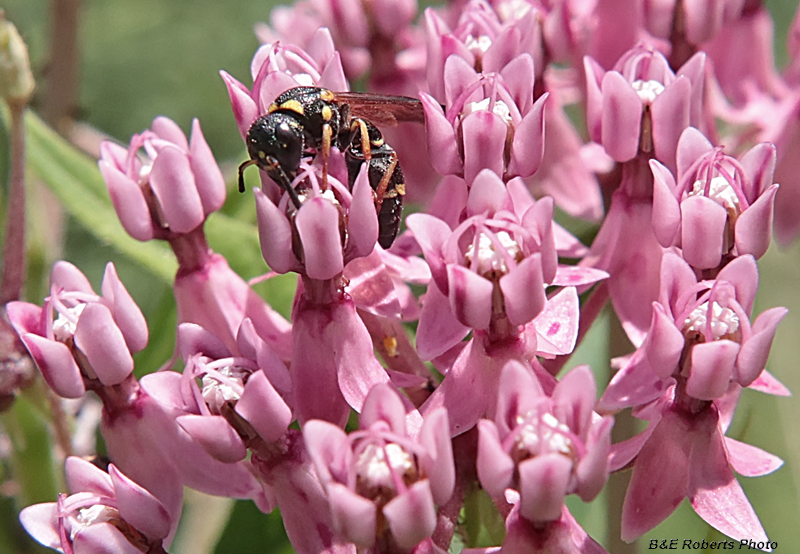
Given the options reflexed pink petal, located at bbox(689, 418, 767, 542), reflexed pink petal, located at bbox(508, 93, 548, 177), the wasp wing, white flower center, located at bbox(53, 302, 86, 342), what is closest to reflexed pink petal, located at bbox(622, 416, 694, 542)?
reflexed pink petal, located at bbox(689, 418, 767, 542)

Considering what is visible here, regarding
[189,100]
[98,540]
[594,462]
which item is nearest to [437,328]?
[594,462]

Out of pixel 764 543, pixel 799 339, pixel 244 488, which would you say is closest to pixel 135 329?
pixel 244 488

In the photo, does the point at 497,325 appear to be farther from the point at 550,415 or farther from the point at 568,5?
the point at 568,5

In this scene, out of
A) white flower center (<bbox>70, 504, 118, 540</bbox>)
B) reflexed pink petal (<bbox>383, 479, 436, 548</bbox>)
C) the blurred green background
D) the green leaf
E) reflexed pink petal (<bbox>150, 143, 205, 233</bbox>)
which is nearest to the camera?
reflexed pink petal (<bbox>383, 479, 436, 548</bbox>)

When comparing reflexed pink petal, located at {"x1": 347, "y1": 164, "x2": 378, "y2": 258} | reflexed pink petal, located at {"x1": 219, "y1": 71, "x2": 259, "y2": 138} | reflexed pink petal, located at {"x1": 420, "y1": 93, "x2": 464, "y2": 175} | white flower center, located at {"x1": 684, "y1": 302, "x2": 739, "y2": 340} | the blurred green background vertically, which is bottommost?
the blurred green background

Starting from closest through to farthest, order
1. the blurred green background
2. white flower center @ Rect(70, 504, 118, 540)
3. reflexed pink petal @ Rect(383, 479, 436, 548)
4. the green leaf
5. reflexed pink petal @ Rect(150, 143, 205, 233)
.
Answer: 1. reflexed pink petal @ Rect(383, 479, 436, 548)
2. white flower center @ Rect(70, 504, 118, 540)
3. reflexed pink petal @ Rect(150, 143, 205, 233)
4. the green leaf
5. the blurred green background

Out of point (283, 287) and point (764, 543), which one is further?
point (283, 287)

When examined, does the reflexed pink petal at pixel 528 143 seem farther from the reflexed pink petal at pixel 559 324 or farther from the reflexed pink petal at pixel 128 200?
the reflexed pink petal at pixel 128 200

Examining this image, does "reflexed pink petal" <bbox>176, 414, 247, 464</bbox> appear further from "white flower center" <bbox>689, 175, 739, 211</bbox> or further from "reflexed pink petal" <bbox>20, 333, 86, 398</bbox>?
"white flower center" <bbox>689, 175, 739, 211</bbox>
